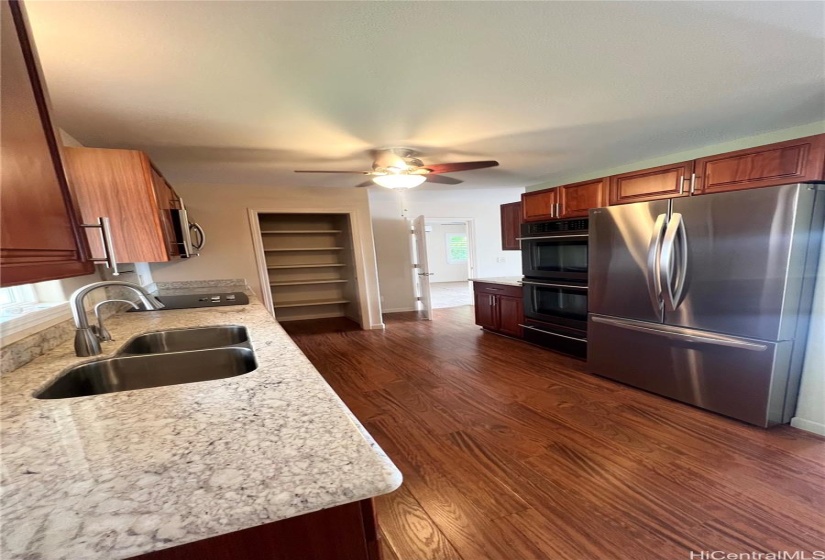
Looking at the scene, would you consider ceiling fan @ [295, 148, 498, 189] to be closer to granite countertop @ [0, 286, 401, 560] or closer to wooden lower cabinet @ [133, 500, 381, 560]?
granite countertop @ [0, 286, 401, 560]

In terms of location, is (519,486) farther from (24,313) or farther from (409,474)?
(24,313)

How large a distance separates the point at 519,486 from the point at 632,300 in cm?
174

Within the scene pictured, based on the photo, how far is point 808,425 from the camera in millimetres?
1953

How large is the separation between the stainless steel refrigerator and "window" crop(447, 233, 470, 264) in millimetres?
8694

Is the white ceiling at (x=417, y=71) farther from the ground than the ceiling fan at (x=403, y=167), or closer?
farther from the ground

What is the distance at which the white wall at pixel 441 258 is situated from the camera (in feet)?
36.2

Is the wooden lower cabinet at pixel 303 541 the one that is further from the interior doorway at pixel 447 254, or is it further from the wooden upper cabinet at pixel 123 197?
the interior doorway at pixel 447 254

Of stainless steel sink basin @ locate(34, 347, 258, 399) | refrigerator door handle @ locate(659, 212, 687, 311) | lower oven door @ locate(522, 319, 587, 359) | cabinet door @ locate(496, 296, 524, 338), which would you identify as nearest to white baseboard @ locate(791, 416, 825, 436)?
refrigerator door handle @ locate(659, 212, 687, 311)

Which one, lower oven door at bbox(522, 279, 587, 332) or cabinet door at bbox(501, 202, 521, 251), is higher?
cabinet door at bbox(501, 202, 521, 251)

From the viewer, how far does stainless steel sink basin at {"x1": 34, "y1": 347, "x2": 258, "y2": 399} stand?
1200 mm

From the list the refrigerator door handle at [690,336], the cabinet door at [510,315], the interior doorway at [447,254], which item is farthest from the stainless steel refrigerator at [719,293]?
the interior doorway at [447,254]

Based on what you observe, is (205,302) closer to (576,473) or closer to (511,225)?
(576,473)

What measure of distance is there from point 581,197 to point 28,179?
11.4ft

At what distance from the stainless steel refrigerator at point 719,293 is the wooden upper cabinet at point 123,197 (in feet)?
10.7
